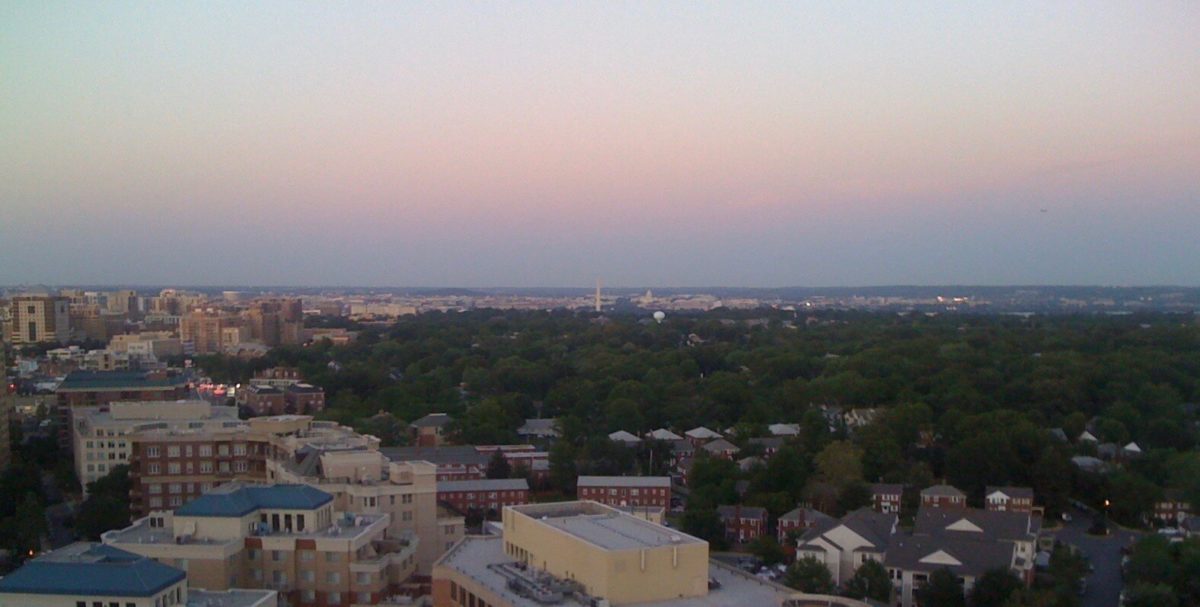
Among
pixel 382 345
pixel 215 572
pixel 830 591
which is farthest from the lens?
pixel 382 345

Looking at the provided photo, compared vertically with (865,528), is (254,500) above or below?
above

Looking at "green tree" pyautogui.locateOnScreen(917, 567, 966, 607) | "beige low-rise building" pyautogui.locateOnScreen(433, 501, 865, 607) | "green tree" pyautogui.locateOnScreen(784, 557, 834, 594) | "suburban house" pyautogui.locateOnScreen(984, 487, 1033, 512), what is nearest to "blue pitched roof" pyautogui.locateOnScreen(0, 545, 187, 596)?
"beige low-rise building" pyautogui.locateOnScreen(433, 501, 865, 607)

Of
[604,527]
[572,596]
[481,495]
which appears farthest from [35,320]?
[572,596]

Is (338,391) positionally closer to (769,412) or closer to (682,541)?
(769,412)

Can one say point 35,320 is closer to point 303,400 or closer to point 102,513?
point 303,400

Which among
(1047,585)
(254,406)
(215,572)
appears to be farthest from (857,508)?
(254,406)

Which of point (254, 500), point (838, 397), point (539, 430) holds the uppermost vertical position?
point (254, 500)
